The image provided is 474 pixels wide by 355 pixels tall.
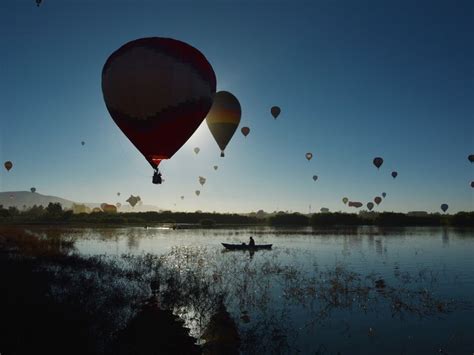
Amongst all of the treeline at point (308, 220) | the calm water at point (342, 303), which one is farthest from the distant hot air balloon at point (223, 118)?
the treeline at point (308, 220)

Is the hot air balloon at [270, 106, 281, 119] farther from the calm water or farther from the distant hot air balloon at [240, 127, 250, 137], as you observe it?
the calm water

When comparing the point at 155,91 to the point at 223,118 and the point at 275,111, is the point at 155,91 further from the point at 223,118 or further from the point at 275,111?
the point at 275,111

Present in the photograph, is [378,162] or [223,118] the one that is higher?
[378,162]

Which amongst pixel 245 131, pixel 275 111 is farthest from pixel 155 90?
pixel 245 131

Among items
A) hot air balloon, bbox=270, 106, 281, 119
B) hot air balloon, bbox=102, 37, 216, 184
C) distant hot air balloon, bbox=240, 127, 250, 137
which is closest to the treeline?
distant hot air balloon, bbox=240, 127, 250, 137

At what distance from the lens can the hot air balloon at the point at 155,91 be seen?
2022 centimetres

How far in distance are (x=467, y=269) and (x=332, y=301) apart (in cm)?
1876

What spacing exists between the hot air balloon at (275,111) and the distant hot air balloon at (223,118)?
38.5ft

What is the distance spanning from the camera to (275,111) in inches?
1772

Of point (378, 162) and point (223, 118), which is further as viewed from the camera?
point (378, 162)

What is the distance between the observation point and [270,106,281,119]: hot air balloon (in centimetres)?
4497

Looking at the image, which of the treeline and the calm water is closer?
the calm water

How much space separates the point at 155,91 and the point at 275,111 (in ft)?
85.5

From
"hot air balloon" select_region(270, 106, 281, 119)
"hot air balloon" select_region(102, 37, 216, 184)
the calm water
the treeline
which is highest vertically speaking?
"hot air balloon" select_region(270, 106, 281, 119)
